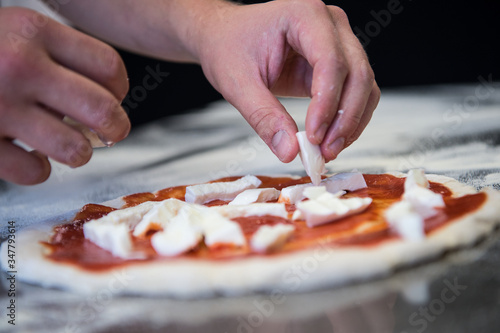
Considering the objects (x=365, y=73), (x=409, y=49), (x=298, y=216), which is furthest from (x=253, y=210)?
(x=409, y=49)

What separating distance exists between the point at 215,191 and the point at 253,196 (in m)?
0.14

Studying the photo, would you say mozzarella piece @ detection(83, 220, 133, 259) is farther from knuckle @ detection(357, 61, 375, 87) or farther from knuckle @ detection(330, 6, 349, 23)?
knuckle @ detection(330, 6, 349, 23)

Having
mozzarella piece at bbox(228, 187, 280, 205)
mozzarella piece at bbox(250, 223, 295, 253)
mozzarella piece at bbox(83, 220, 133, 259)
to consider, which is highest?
mozzarella piece at bbox(250, 223, 295, 253)

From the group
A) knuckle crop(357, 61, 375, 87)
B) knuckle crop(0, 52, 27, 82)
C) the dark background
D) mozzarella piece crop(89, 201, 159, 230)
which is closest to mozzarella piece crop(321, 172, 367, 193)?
knuckle crop(357, 61, 375, 87)

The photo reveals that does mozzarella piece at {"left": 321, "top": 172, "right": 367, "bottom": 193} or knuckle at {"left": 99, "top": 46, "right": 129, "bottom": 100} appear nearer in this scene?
knuckle at {"left": 99, "top": 46, "right": 129, "bottom": 100}

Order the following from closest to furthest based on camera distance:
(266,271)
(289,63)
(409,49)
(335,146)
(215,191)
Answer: (266,271) → (335,146) → (215,191) → (289,63) → (409,49)

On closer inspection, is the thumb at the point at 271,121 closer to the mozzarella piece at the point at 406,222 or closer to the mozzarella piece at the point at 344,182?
the mozzarella piece at the point at 344,182

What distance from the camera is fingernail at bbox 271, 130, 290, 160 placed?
3.94ft

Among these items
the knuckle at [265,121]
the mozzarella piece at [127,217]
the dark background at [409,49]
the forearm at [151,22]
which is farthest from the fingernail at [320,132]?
the dark background at [409,49]

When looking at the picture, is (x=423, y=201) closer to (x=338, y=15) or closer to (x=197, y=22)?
(x=338, y=15)

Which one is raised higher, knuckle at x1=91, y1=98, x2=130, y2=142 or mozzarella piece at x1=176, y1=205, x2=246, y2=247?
knuckle at x1=91, y1=98, x2=130, y2=142

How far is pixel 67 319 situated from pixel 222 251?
11.3 inches

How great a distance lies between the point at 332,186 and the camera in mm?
1289

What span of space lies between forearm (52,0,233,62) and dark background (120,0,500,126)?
0.81 meters
